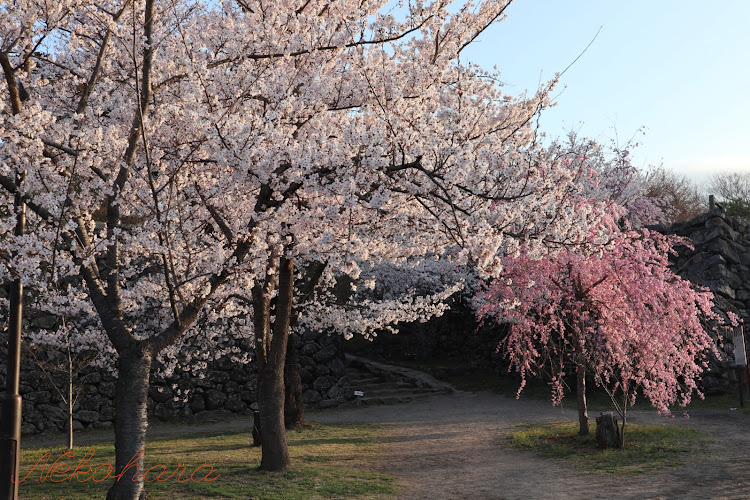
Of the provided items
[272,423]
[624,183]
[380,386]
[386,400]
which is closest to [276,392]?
[272,423]

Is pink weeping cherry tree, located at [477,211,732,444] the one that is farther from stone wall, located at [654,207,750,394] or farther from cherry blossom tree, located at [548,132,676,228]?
cherry blossom tree, located at [548,132,676,228]

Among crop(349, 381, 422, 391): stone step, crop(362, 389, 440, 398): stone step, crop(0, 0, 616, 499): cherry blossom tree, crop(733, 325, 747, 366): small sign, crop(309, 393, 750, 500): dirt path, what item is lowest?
crop(309, 393, 750, 500): dirt path

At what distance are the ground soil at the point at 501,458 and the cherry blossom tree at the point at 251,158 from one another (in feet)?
7.75

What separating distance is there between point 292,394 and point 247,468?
15.0ft

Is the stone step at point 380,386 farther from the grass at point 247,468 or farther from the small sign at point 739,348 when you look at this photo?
the small sign at point 739,348

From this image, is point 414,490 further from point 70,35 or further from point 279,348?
point 70,35

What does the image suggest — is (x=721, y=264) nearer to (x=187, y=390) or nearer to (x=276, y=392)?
(x=276, y=392)

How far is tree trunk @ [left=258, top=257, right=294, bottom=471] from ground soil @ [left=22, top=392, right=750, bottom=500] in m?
1.65

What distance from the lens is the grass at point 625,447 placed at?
8.57 m

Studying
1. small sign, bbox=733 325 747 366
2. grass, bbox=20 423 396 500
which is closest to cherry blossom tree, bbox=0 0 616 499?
grass, bbox=20 423 396 500

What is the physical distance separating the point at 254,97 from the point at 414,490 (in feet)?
17.7

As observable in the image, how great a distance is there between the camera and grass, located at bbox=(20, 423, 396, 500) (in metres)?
7.13

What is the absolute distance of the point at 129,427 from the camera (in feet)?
20.3

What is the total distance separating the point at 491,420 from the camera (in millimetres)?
13523
